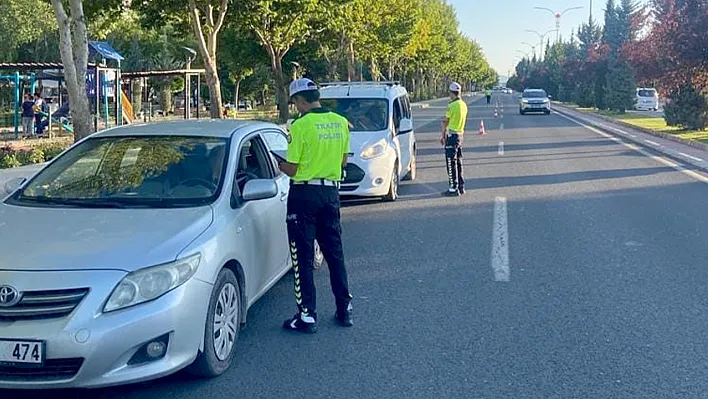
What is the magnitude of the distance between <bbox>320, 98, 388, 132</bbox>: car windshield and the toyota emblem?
8.50 meters

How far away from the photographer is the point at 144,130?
6.46m

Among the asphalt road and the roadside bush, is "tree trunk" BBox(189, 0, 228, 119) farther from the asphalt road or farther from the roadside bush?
the roadside bush

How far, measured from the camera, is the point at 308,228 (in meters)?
5.78

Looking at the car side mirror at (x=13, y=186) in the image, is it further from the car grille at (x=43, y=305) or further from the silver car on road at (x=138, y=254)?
the car grille at (x=43, y=305)

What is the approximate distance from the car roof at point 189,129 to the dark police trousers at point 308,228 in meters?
0.85

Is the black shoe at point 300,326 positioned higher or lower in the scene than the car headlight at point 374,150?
lower

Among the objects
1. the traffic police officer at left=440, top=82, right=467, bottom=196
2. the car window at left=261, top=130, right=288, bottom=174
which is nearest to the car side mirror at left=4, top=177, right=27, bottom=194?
the car window at left=261, top=130, right=288, bottom=174

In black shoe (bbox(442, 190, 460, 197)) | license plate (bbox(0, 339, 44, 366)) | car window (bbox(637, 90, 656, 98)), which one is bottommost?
license plate (bbox(0, 339, 44, 366))

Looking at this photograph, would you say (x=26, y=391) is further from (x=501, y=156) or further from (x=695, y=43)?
(x=695, y=43)

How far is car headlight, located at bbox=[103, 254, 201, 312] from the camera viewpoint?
4336mm

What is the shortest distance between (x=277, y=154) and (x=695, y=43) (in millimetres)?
22707

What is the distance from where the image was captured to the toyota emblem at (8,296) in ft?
13.9

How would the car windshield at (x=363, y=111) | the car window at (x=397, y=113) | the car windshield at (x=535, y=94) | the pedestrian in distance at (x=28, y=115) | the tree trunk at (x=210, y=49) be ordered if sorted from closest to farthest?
the car windshield at (x=363, y=111) → the car window at (x=397, y=113) → the tree trunk at (x=210, y=49) → the pedestrian in distance at (x=28, y=115) → the car windshield at (x=535, y=94)

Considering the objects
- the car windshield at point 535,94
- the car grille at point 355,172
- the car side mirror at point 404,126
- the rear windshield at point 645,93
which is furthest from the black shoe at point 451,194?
the rear windshield at point 645,93
